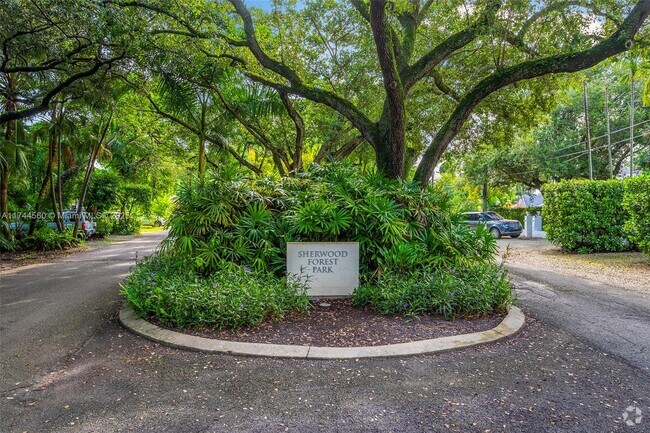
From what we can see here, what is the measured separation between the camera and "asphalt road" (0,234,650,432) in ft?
8.26

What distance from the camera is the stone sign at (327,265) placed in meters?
5.50

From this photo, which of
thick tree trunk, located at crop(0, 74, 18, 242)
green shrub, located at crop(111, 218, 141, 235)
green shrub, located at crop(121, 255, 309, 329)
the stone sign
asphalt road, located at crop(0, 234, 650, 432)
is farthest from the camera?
green shrub, located at crop(111, 218, 141, 235)

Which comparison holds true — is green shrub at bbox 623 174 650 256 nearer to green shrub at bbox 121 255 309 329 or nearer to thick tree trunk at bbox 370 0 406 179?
thick tree trunk at bbox 370 0 406 179

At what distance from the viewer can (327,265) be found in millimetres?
5535

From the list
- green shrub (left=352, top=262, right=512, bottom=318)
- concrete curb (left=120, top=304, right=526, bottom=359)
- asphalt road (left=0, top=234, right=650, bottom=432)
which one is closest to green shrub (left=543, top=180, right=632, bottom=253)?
green shrub (left=352, top=262, right=512, bottom=318)

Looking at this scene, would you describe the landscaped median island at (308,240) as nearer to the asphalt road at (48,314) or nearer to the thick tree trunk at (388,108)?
the asphalt road at (48,314)

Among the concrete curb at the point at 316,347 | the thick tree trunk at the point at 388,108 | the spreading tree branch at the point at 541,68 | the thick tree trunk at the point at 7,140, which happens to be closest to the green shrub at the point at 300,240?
the concrete curb at the point at 316,347

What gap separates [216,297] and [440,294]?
2619 mm

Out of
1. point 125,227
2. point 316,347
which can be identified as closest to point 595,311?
point 316,347

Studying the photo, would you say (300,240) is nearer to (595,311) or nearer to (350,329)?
(350,329)

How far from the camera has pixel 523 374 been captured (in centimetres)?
322

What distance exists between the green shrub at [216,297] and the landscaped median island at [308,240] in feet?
0.04

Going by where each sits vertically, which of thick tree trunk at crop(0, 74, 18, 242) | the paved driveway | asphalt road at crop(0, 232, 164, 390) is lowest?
the paved driveway

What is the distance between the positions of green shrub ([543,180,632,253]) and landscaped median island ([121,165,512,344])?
851cm
